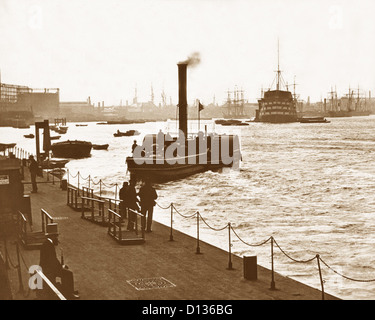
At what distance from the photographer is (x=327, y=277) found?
61.1 feet

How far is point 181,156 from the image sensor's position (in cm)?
4897

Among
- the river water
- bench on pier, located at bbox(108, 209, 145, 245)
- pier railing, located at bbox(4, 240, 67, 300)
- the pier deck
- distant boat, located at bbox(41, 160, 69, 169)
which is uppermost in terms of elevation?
pier railing, located at bbox(4, 240, 67, 300)

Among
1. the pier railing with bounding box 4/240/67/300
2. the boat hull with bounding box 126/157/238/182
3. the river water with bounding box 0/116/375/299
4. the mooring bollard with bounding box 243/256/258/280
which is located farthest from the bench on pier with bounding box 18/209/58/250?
the boat hull with bounding box 126/157/238/182

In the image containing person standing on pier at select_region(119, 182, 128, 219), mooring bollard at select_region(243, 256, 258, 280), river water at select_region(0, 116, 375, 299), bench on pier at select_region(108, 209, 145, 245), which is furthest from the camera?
person standing on pier at select_region(119, 182, 128, 219)

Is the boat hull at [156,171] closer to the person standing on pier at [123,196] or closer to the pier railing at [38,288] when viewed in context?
the person standing on pier at [123,196]

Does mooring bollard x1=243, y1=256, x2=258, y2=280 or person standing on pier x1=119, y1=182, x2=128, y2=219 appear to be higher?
person standing on pier x1=119, y1=182, x2=128, y2=219

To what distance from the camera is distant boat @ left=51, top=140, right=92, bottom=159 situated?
243 feet

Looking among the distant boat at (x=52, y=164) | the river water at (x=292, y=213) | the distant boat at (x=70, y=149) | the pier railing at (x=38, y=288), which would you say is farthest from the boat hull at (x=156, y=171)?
the distant boat at (x=70, y=149)

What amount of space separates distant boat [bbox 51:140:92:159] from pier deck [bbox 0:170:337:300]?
56428mm

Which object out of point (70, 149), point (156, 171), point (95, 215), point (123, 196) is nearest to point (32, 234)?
point (123, 196)

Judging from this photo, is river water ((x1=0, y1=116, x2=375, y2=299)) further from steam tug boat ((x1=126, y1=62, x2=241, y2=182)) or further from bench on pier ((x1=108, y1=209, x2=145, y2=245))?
bench on pier ((x1=108, y1=209, x2=145, y2=245))
